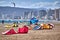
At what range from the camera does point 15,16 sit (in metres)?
9.12

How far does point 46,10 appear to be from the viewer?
9461mm

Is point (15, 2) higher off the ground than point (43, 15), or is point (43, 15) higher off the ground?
point (15, 2)

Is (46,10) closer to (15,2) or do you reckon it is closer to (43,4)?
(43,4)

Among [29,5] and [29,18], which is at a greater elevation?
[29,5]

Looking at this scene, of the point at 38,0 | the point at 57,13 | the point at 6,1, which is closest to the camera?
the point at 6,1

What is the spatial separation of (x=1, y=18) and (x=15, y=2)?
1.31 metres

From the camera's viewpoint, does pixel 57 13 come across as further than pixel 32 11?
Yes

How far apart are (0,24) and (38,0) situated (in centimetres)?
273

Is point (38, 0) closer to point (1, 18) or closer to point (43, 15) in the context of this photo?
point (43, 15)

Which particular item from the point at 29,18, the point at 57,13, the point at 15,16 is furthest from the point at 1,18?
the point at 57,13

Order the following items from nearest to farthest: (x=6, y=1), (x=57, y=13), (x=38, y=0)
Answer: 1. (x=6, y=1)
2. (x=38, y=0)
3. (x=57, y=13)

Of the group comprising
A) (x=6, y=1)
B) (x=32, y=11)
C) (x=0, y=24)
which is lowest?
(x=0, y=24)

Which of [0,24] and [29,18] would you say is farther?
[0,24]

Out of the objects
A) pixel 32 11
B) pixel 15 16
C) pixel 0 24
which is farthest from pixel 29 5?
pixel 0 24
